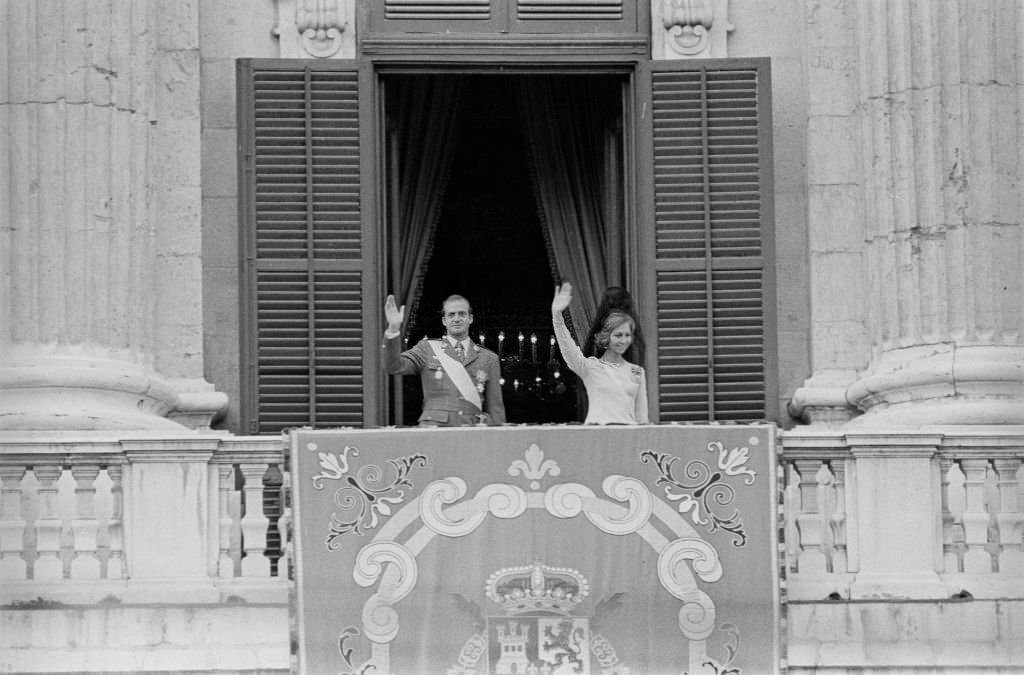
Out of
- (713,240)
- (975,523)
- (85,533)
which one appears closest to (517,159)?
(713,240)

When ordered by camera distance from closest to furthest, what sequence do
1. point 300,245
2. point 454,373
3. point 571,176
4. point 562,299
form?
point 562,299
point 454,373
point 300,245
point 571,176

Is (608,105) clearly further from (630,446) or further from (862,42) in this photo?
(630,446)

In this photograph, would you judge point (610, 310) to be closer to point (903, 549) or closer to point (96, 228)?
point (903, 549)

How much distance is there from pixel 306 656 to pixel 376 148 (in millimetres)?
4336

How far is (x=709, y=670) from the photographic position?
62.8 feet

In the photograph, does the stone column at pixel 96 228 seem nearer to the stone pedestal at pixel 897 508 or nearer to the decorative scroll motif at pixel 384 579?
the decorative scroll motif at pixel 384 579

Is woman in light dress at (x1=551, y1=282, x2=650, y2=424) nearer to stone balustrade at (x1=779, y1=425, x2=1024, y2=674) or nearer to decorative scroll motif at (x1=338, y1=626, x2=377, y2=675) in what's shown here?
stone balustrade at (x1=779, y1=425, x2=1024, y2=674)

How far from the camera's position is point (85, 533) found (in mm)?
19641

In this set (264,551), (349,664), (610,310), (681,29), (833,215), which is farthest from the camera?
(681,29)

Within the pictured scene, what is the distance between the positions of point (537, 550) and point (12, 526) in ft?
10.1

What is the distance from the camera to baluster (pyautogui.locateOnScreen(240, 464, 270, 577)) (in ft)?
64.6

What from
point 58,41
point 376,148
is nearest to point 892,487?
point 376,148

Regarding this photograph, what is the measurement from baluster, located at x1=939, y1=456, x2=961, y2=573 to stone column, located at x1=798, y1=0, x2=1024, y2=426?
86 centimetres

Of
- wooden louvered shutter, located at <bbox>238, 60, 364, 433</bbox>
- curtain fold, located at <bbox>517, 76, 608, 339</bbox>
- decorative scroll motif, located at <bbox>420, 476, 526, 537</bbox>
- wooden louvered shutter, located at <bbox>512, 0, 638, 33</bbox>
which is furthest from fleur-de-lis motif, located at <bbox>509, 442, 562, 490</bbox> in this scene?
curtain fold, located at <bbox>517, 76, 608, 339</bbox>
